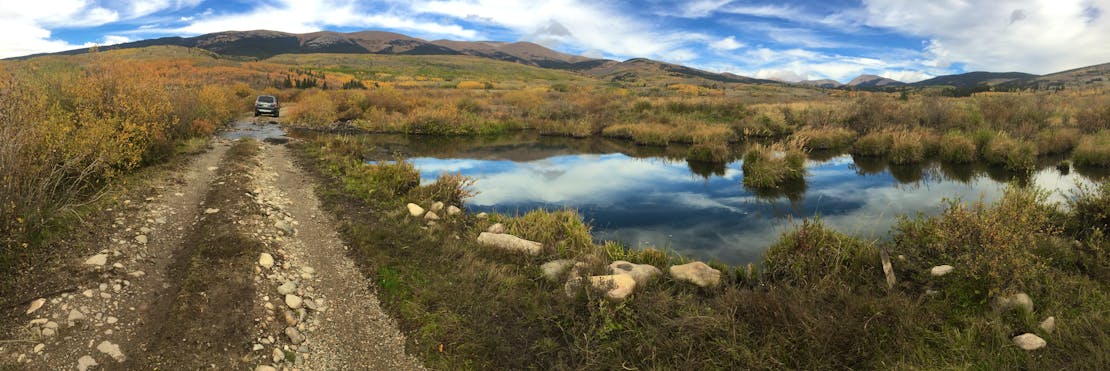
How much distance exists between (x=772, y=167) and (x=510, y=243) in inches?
436

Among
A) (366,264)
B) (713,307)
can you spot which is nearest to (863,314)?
(713,307)

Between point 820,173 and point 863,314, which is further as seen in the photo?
point 820,173

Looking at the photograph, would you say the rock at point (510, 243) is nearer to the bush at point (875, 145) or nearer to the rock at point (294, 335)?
the rock at point (294, 335)

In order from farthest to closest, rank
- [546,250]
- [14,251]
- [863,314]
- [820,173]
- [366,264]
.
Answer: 1. [820,173]
2. [546,250]
3. [366,264]
4. [14,251]
5. [863,314]

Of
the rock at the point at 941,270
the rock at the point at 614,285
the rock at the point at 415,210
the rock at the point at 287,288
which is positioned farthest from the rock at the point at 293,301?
the rock at the point at 941,270

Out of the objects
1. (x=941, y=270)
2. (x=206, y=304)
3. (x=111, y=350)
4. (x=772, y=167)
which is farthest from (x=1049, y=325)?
(x=772, y=167)

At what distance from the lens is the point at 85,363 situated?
14.0 feet

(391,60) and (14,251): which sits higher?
(391,60)

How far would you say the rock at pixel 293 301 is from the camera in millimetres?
5758

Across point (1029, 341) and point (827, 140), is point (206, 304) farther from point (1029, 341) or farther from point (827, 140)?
point (827, 140)

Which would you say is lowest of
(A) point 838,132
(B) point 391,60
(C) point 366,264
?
(C) point 366,264

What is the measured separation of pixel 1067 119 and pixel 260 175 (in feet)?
126

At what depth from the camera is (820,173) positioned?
59.7 ft

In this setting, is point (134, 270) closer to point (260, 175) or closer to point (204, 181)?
point (204, 181)
